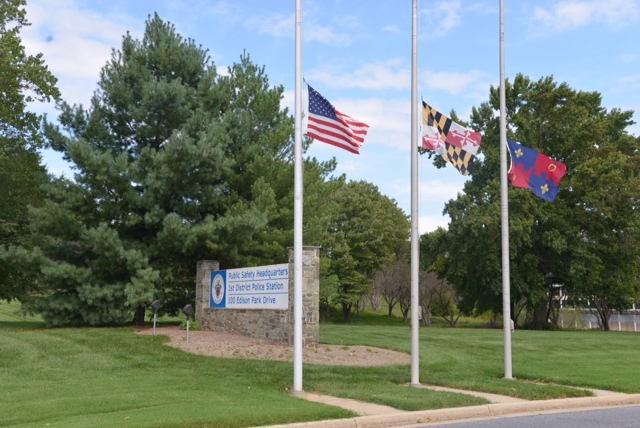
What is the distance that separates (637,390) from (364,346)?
8.35 meters

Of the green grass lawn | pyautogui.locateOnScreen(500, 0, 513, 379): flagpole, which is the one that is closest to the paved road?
the green grass lawn

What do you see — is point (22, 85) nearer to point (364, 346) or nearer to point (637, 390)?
point (364, 346)

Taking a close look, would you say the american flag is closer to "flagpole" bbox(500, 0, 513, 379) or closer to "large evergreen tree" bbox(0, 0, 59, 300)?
"flagpole" bbox(500, 0, 513, 379)

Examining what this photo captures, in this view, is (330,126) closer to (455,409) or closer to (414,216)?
(414,216)

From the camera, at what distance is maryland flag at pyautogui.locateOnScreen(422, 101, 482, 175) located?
1391cm

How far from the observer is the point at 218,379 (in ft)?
44.9

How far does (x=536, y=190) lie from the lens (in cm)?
1555

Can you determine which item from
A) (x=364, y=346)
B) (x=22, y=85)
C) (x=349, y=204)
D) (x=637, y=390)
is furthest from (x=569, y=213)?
(x=22, y=85)

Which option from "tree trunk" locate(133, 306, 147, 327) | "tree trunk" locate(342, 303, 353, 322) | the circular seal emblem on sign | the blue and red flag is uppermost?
the blue and red flag

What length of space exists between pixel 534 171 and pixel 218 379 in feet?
28.3

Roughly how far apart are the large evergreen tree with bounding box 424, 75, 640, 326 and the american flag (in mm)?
26628

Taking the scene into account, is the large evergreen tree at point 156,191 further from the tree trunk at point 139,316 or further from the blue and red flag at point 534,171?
the blue and red flag at point 534,171

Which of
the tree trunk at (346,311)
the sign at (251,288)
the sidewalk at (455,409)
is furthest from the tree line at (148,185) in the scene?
the tree trunk at (346,311)

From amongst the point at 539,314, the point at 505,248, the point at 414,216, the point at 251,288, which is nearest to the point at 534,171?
the point at 505,248
